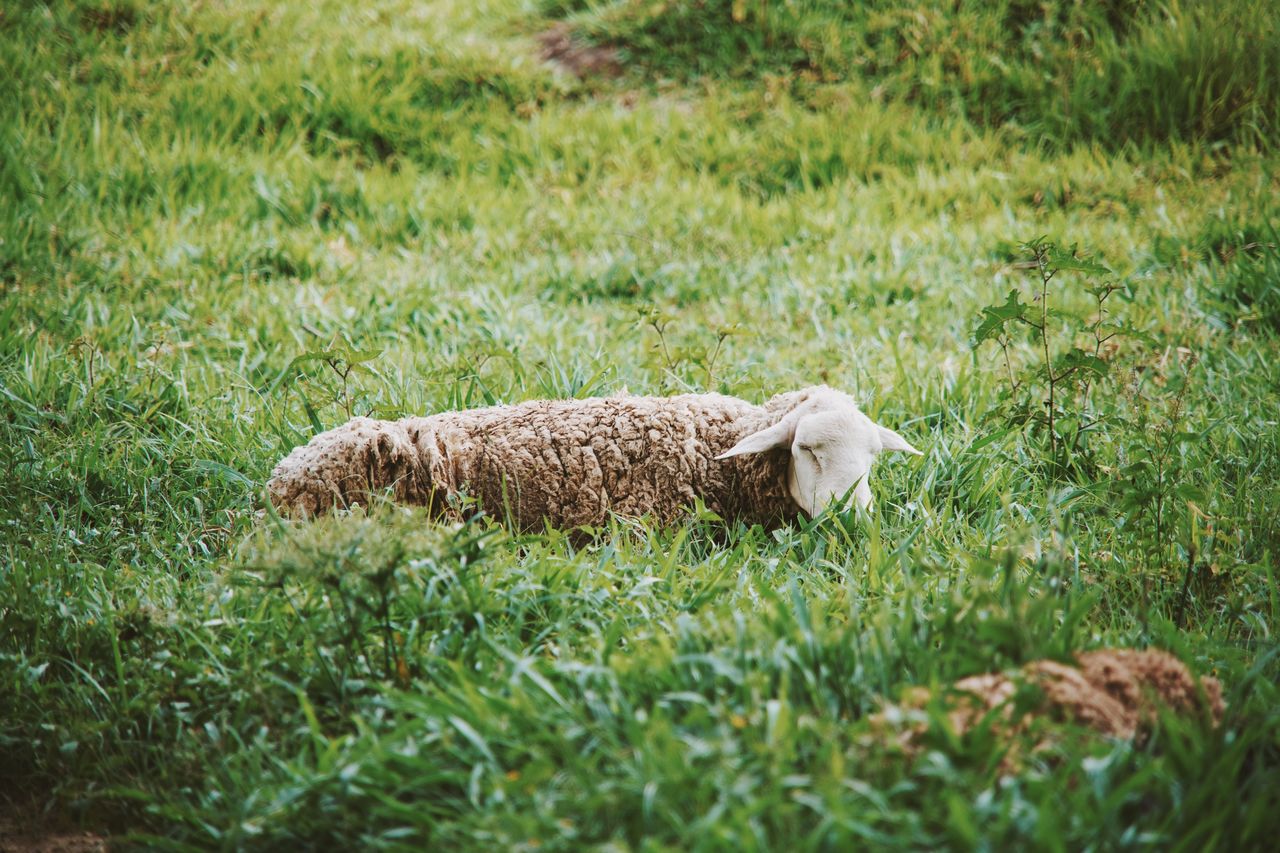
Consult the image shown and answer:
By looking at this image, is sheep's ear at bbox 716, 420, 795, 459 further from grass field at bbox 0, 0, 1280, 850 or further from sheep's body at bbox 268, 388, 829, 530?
grass field at bbox 0, 0, 1280, 850

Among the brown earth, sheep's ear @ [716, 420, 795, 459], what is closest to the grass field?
the brown earth

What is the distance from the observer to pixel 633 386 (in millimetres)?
3785

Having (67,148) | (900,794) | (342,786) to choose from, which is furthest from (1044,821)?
(67,148)

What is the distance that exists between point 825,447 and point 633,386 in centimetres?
107

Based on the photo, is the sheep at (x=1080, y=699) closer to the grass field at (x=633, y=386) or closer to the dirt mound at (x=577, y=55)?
the grass field at (x=633, y=386)

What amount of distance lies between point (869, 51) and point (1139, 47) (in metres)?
1.79

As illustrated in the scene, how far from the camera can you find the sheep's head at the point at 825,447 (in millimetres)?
2906

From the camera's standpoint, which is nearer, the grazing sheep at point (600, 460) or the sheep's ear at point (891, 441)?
the grazing sheep at point (600, 460)

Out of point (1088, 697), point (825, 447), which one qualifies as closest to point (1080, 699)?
point (1088, 697)

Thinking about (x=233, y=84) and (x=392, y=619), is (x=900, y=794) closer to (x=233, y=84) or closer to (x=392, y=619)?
(x=392, y=619)

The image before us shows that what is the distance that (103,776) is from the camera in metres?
2.04

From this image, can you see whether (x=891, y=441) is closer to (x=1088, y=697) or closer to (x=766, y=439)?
(x=766, y=439)

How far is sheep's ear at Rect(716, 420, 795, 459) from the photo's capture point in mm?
2951

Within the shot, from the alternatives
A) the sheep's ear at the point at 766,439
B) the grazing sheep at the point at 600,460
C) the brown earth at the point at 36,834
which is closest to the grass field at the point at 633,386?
the brown earth at the point at 36,834
